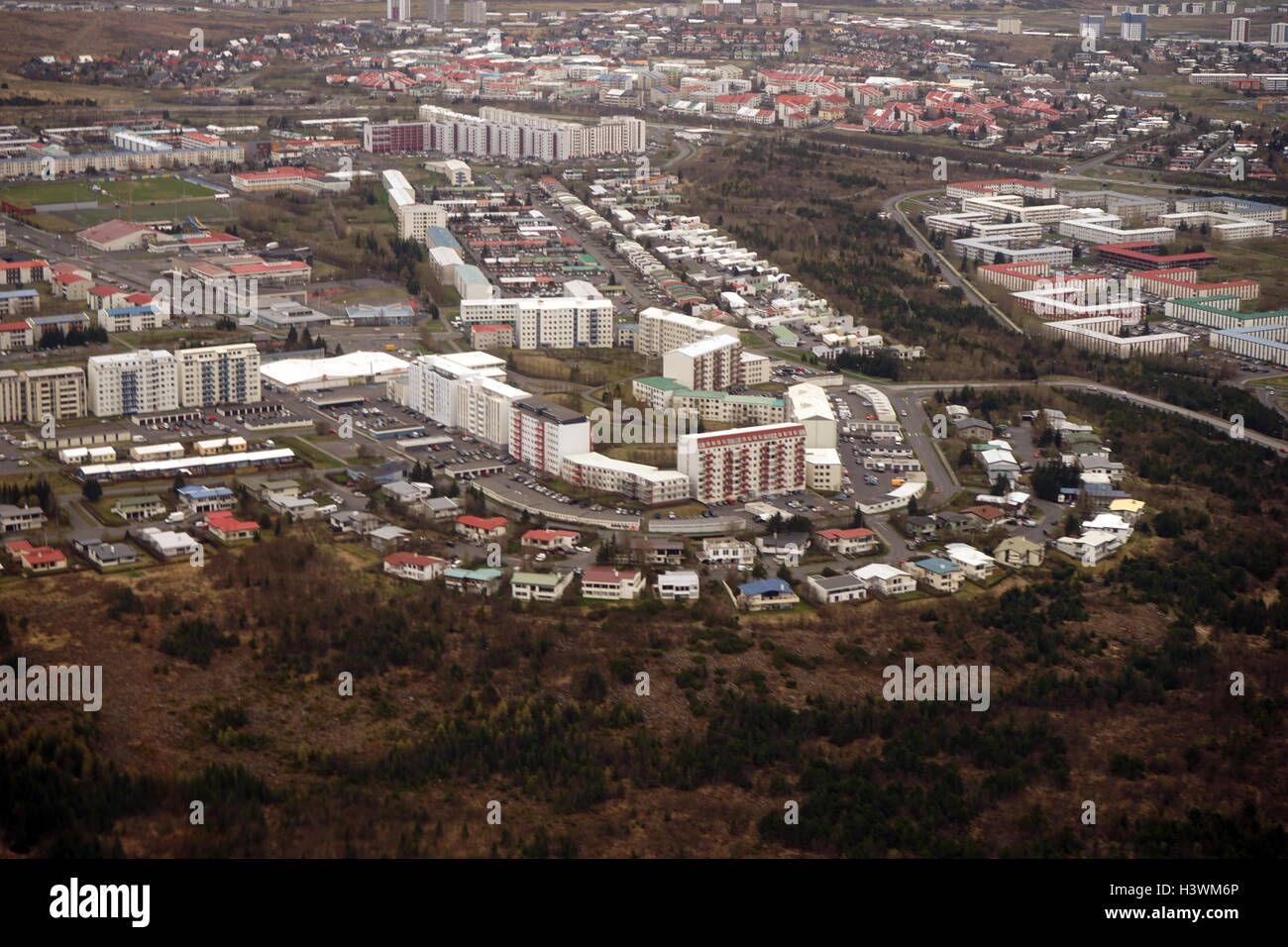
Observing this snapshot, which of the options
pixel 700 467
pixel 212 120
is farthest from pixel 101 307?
pixel 212 120

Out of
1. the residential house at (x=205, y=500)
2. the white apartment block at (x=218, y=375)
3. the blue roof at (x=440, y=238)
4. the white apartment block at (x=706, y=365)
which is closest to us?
the residential house at (x=205, y=500)

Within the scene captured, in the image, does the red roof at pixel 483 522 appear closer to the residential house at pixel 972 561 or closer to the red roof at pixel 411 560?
the red roof at pixel 411 560

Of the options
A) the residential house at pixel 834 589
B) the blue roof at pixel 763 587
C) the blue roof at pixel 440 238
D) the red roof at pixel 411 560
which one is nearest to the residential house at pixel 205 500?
the red roof at pixel 411 560

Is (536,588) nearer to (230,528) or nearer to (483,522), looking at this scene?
(483,522)

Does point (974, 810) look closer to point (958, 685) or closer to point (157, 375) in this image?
point (958, 685)

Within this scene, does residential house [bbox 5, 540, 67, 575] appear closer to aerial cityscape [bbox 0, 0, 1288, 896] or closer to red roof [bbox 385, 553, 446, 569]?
aerial cityscape [bbox 0, 0, 1288, 896]

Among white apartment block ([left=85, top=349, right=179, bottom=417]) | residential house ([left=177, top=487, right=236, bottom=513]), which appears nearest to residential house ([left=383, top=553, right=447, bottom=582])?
residential house ([left=177, top=487, right=236, bottom=513])
